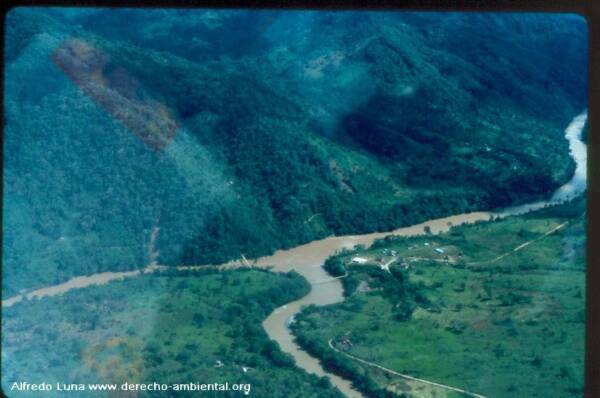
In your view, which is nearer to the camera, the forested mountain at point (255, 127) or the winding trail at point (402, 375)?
the winding trail at point (402, 375)

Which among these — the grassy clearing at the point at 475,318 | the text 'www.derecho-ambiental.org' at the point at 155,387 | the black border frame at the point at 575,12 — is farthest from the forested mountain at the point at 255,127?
the text 'www.derecho-ambiental.org' at the point at 155,387

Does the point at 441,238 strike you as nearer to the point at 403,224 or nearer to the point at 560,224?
the point at 403,224

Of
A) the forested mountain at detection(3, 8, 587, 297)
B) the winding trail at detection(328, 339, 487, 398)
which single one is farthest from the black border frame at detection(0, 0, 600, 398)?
the winding trail at detection(328, 339, 487, 398)

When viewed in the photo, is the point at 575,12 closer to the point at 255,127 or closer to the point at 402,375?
the point at 255,127

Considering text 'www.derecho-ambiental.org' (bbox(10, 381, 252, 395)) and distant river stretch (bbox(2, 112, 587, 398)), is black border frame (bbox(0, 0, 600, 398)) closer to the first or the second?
distant river stretch (bbox(2, 112, 587, 398))

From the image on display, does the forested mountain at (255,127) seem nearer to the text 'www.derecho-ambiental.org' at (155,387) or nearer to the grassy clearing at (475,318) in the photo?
the grassy clearing at (475,318)

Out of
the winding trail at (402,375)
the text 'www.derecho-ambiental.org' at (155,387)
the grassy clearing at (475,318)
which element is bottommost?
the text 'www.derecho-ambiental.org' at (155,387)
